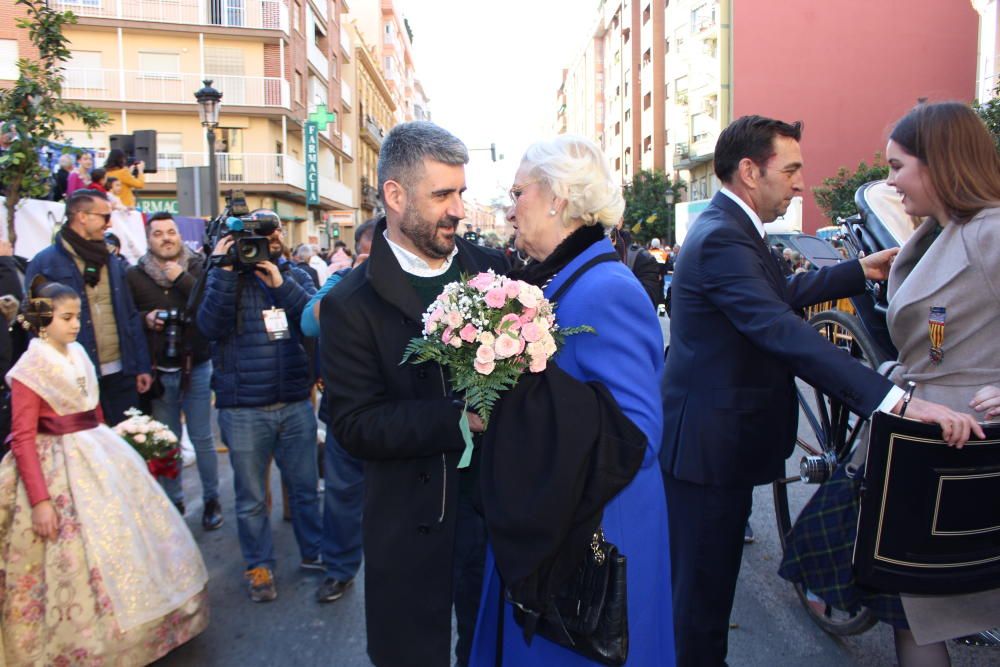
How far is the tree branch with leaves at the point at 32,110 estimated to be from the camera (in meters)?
6.08

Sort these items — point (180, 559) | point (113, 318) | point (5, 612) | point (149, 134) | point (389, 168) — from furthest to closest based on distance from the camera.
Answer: point (149, 134) → point (113, 318) → point (180, 559) → point (5, 612) → point (389, 168)

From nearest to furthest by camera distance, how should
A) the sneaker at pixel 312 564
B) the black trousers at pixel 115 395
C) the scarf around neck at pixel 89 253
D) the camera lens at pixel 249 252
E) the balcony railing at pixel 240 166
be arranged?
the camera lens at pixel 249 252
the sneaker at pixel 312 564
the scarf around neck at pixel 89 253
the black trousers at pixel 115 395
the balcony railing at pixel 240 166

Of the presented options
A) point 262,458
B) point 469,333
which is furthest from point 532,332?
point 262,458

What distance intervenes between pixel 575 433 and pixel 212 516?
4464mm

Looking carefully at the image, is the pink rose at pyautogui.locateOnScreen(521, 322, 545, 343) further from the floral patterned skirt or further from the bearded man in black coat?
the floral patterned skirt

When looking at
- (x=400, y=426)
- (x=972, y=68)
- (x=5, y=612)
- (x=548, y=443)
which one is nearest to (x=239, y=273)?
(x=5, y=612)

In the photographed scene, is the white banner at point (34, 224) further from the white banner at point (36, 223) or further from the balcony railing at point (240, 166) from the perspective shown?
the balcony railing at point (240, 166)

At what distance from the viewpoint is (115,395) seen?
16.5 feet

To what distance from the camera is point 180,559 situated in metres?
3.49

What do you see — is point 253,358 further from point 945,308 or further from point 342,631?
point 945,308

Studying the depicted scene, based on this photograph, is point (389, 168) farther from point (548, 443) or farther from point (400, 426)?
point (548, 443)

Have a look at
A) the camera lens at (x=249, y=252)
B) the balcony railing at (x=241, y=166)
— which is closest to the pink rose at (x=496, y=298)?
the camera lens at (x=249, y=252)

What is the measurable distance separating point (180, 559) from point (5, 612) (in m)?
0.70

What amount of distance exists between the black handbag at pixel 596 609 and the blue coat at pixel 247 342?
2789mm
